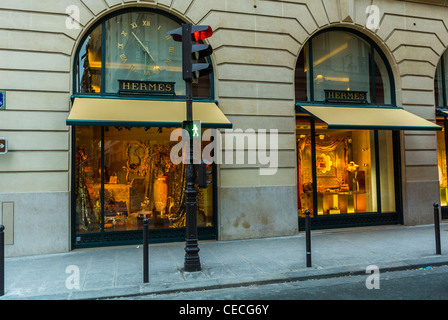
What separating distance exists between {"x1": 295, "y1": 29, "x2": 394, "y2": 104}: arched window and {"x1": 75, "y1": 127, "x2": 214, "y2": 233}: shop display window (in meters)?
4.55

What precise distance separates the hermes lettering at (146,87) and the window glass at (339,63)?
464cm

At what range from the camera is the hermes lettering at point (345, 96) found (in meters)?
11.1

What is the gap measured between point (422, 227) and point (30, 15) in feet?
41.7

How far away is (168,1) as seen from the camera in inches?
378

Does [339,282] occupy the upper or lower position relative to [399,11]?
lower

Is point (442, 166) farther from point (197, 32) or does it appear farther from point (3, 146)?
point (3, 146)

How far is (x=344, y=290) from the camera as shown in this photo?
18.9ft

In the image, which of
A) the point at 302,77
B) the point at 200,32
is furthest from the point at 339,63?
the point at 200,32

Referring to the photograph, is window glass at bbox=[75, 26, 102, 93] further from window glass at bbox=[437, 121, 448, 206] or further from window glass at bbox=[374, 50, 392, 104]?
window glass at bbox=[437, 121, 448, 206]

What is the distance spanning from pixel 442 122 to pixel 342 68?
180 inches

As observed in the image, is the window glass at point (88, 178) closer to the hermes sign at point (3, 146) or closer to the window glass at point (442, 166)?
the hermes sign at point (3, 146)

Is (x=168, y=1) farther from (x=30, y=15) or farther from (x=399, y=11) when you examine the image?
(x=399, y=11)

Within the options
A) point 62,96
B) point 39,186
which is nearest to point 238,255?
point 39,186
